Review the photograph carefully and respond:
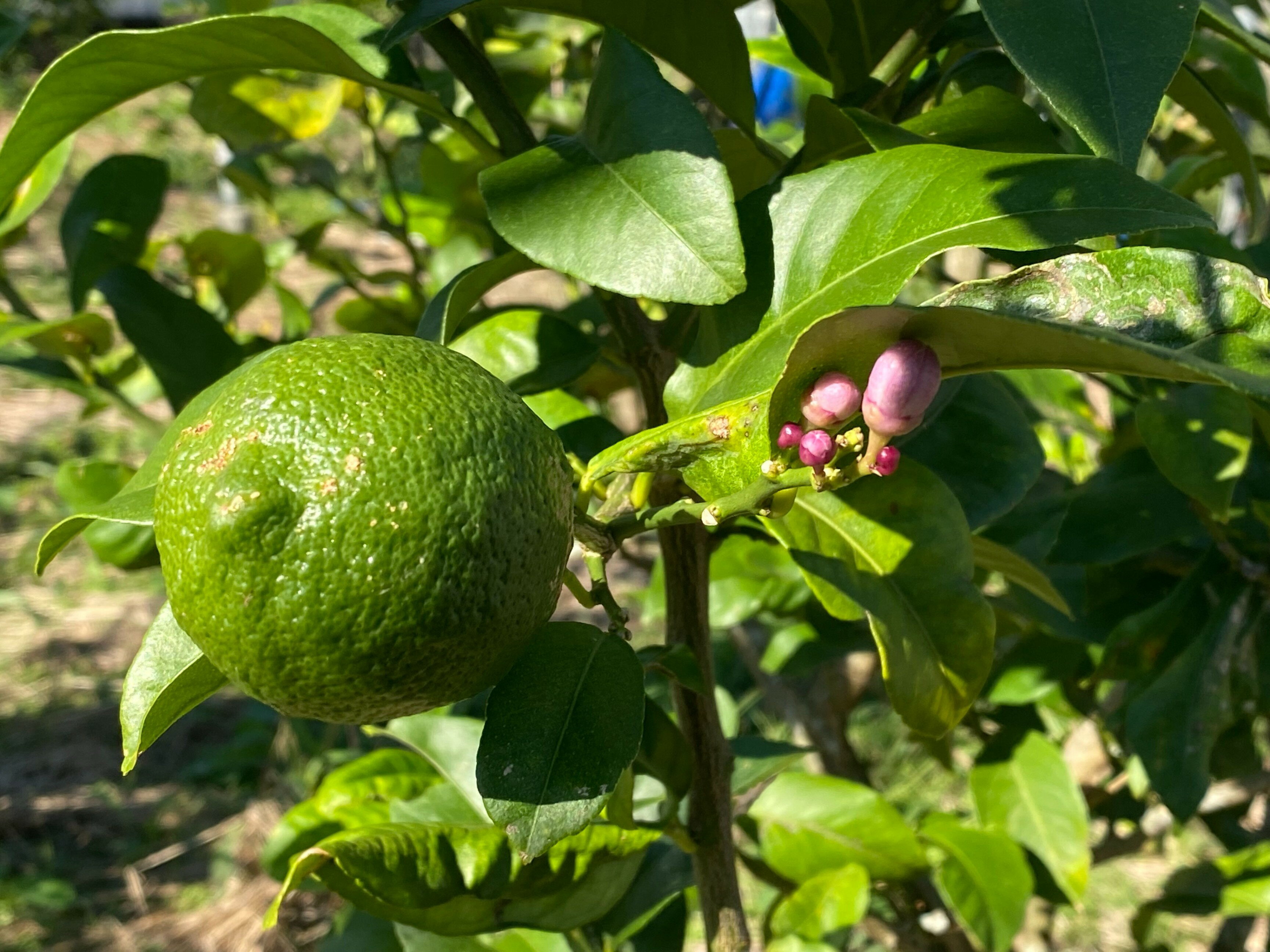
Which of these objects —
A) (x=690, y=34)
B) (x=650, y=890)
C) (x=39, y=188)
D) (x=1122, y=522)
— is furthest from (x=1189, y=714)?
(x=39, y=188)

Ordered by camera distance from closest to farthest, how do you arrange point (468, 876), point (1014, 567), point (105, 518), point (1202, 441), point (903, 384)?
point (903, 384), point (105, 518), point (468, 876), point (1014, 567), point (1202, 441)

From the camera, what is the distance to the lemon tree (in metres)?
0.50

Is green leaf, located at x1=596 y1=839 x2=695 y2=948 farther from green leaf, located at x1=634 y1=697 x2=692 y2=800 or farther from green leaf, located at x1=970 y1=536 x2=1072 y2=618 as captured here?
green leaf, located at x1=970 y1=536 x2=1072 y2=618

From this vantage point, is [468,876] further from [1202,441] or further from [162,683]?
[1202,441]

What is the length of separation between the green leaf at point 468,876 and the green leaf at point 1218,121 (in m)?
0.62

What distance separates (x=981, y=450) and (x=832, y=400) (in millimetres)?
409

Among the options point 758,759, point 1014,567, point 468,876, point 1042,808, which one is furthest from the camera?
point 1042,808

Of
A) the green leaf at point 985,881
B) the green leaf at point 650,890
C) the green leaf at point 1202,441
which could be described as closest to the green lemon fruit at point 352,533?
the green leaf at point 650,890

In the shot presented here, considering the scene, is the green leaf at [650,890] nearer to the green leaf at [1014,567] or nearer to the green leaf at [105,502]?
the green leaf at [1014,567]

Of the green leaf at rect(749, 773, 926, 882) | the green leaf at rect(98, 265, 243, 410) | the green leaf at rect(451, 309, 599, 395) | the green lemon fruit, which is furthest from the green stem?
the green leaf at rect(749, 773, 926, 882)

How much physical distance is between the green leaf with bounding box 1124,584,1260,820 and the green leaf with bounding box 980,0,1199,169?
73 centimetres

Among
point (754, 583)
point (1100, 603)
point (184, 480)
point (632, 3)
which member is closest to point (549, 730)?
point (184, 480)

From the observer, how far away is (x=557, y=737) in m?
0.55

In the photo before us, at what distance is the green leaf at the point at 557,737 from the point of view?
53 cm
